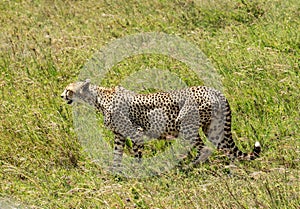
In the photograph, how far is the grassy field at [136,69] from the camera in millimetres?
5496

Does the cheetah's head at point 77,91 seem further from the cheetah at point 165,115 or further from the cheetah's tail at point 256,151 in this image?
the cheetah's tail at point 256,151

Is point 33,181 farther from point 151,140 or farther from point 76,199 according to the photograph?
point 151,140

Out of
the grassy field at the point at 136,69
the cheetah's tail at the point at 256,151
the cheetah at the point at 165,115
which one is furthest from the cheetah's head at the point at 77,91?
the cheetah's tail at the point at 256,151

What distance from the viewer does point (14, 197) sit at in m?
6.11

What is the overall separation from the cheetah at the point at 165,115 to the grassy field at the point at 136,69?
23 cm

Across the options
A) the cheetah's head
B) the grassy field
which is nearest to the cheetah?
the cheetah's head

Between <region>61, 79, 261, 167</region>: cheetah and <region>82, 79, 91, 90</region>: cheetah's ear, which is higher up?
<region>82, 79, 91, 90</region>: cheetah's ear

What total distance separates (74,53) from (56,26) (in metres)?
1.69

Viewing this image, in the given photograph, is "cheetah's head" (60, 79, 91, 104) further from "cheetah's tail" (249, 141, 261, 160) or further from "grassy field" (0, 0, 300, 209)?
"cheetah's tail" (249, 141, 261, 160)

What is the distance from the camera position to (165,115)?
22.5 ft

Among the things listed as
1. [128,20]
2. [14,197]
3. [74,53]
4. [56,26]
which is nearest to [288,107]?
[14,197]

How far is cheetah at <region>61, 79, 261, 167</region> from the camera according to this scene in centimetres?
665

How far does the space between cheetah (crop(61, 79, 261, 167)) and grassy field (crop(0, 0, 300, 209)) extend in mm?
A: 228

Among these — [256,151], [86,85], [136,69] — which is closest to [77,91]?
[86,85]
